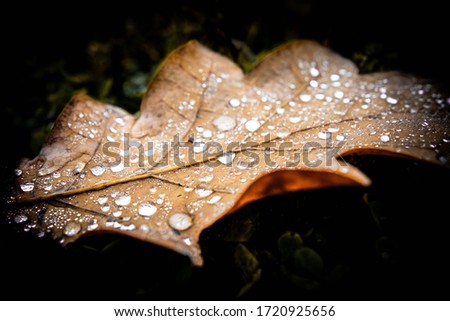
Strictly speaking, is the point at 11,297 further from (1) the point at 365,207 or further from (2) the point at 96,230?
(1) the point at 365,207

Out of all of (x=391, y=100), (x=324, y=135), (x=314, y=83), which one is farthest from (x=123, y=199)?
(x=391, y=100)

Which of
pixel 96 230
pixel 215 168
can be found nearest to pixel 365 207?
pixel 215 168

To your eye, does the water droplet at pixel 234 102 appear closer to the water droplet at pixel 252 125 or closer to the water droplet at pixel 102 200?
the water droplet at pixel 252 125

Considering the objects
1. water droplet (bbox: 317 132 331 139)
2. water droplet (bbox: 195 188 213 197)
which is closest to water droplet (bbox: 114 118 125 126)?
water droplet (bbox: 195 188 213 197)

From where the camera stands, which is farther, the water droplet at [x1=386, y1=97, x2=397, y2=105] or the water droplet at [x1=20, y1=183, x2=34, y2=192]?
the water droplet at [x1=386, y1=97, x2=397, y2=105]

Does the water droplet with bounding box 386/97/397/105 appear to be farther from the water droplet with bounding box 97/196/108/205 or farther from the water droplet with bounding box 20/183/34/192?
the water droplet with bounding box 20/183/34/192
